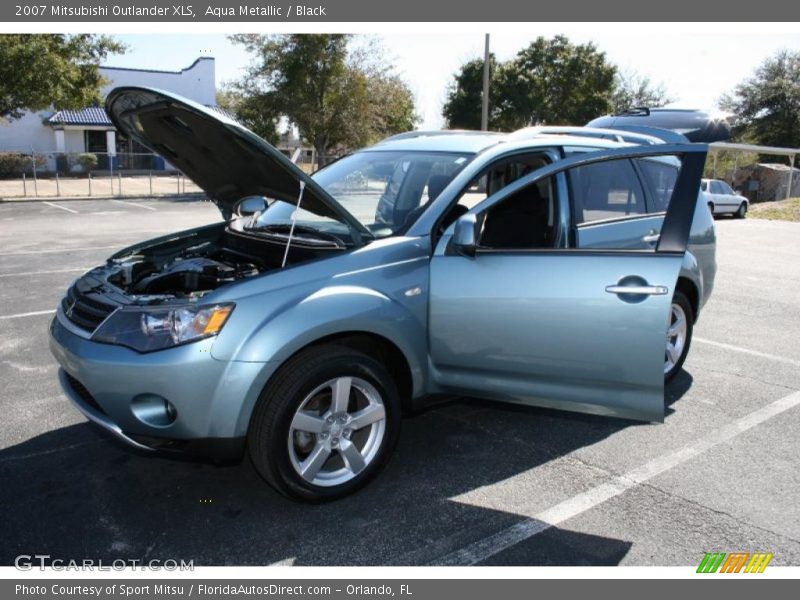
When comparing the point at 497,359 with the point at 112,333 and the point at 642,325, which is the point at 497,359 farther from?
the point at 112,333

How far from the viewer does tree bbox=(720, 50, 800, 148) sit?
44219mm

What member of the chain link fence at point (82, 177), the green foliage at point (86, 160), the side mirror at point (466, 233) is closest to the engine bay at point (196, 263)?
the side mirror at point (466, 233)

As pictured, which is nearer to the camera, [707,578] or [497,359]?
[707,578]

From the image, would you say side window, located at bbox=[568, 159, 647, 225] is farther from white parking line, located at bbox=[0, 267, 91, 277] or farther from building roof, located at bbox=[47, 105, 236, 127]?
building roof, located at bbox=[47, 105, 236, 127]

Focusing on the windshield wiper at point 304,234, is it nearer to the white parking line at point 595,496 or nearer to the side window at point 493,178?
the side window at point 493,178

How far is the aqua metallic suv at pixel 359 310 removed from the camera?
2.97 m

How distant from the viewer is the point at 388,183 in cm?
427

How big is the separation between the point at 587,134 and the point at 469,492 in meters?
2.74

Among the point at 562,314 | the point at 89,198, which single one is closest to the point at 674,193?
the point at 562,314

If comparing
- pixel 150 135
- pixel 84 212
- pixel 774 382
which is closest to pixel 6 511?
pixel 150 135

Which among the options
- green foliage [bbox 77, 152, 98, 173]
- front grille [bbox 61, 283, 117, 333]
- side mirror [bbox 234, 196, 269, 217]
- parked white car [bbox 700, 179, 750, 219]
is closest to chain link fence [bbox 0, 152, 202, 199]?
green foliage [bbox 77, 152, 98, 173]

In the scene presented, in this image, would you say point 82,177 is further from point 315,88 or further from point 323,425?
point 323,425

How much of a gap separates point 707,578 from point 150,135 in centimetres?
388

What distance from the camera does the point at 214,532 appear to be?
10.1 ft
